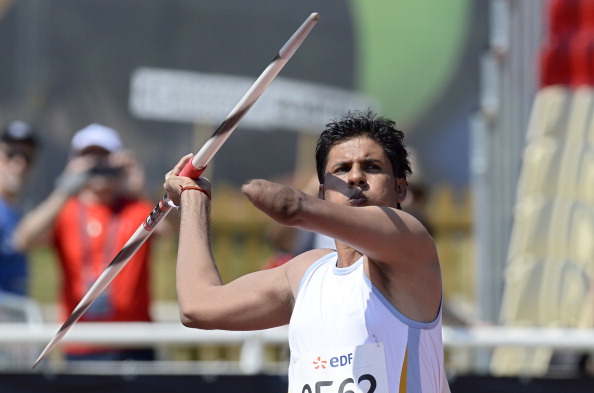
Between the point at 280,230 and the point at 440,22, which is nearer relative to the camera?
the point at 280,230

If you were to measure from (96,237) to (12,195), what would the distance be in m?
0.63

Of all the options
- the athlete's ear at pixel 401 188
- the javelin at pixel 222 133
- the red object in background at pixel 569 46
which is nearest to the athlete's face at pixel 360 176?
the athlete's ear at pixel 401 188

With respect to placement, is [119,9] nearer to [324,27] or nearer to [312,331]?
[324,27]

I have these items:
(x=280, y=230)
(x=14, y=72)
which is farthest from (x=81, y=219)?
(x=14, y=72)

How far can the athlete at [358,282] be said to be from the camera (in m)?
2.65

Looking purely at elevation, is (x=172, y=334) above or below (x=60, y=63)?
below

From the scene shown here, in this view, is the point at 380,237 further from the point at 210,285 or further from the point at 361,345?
the point at 210,285

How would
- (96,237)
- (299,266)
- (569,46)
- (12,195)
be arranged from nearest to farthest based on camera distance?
(299,266)
(96,237)
(12,195)
(569,46)

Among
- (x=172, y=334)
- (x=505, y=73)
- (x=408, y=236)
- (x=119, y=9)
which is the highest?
(x=119, y=9)

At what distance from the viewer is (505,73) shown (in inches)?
274

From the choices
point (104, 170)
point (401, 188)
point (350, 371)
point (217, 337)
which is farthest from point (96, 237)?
point (350, 371)

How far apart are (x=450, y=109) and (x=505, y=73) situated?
16.0 ft

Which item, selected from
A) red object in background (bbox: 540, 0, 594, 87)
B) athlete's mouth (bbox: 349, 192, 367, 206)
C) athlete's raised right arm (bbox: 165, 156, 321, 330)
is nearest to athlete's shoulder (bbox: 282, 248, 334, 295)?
Result: athlete's raised right arm (bbox: 165, 156, 321, 330)

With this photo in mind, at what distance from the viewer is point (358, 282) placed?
2.81m
